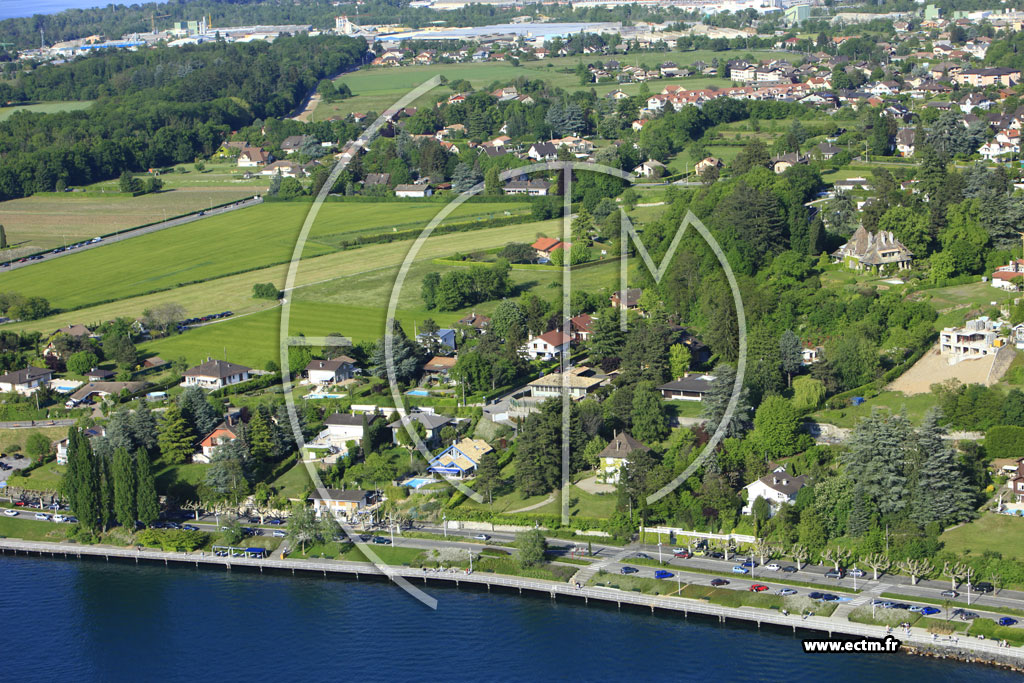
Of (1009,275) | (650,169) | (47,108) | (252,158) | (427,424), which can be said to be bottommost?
(427,424)

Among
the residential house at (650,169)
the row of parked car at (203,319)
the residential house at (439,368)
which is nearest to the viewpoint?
the residential house at (439,368)

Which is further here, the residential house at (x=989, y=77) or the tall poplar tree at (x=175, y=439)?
the residential house at (x=989, y=77)

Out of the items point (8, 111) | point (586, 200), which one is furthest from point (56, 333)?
point (8, 111)

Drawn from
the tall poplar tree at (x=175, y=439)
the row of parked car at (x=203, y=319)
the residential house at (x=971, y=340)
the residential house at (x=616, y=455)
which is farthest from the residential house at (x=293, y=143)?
the residential house at (x=616, y=455)

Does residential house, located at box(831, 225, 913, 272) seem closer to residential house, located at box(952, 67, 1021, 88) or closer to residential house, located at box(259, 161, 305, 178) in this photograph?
residential house, located at box(259, 161, 305, 178)

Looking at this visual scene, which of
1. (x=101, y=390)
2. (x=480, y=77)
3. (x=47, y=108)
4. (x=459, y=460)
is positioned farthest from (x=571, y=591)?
(x=47, y=108)

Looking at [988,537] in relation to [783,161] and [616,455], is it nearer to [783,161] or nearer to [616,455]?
[616,455]

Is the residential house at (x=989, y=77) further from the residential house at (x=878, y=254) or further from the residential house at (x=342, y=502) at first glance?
the residential house at (x=342, y=502)
